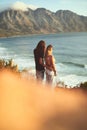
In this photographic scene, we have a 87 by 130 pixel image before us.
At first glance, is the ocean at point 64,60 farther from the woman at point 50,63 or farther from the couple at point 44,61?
the woman at point 50,63

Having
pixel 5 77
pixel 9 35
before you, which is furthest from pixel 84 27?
pixel 5 77

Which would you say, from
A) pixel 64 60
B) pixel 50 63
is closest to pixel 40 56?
pixel 50 63

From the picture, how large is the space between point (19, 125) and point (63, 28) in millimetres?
186793

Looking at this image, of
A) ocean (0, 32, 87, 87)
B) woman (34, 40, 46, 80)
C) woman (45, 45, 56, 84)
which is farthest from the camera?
ocean (0, 32, 87, 87)

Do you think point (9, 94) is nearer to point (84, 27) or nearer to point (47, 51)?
point (47, 51)

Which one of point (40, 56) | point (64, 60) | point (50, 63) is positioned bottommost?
point (64, 60)

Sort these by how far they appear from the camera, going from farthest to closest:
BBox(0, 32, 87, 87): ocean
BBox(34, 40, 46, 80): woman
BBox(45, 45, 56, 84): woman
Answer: BBox(0, 32, 87, 87): ocean < BBox(34, 40, 46, 80): woman < BBox(45, 45, 56, 84): woman

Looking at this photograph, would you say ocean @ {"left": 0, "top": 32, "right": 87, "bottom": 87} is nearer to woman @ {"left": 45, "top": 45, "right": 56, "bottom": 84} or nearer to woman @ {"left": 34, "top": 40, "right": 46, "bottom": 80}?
woman @ {"left": 34, "top": 40, "right": 46, "bottom": 80}

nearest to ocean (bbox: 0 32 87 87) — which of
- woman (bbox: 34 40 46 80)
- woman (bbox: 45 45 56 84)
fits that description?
woman (bbox: 34 40 46 80)

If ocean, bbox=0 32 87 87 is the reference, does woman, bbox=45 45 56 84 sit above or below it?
above

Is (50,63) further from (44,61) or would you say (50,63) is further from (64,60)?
(64,60)

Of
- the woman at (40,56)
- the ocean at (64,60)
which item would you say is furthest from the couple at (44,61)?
the ocean at (64,60)

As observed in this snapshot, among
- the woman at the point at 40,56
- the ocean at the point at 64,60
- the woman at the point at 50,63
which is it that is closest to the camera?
the woman at the point at 50,63

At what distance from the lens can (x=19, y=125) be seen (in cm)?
780
